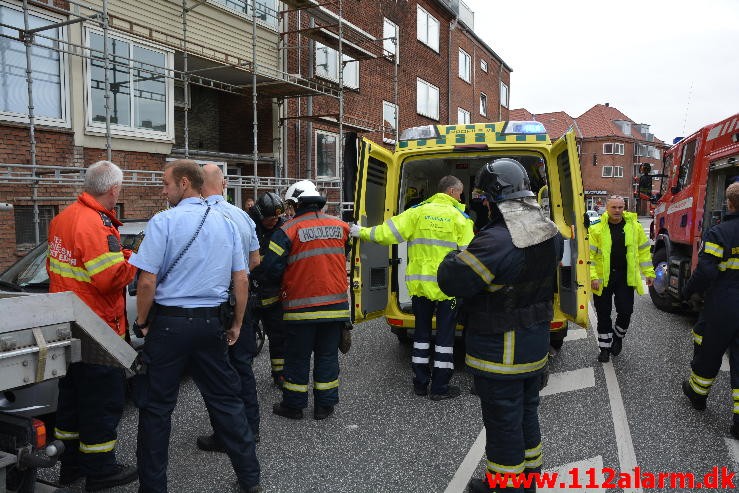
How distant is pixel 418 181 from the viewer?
7.16m

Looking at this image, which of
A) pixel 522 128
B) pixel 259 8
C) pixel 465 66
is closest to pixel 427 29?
pixel 465 66

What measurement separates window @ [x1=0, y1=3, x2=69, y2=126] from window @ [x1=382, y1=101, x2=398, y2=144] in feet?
37.2

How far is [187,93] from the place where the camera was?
11.4 m

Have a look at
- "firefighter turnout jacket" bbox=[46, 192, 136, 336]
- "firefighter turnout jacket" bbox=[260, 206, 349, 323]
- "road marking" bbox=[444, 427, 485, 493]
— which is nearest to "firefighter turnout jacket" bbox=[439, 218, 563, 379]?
"road marking" bbox=[444, 427, 485, 493]

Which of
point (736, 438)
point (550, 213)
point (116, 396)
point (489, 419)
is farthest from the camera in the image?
→ point (550, 213)

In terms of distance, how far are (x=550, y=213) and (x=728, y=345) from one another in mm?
2005

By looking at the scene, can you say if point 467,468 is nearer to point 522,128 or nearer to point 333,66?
point 522,128

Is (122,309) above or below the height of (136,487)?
above

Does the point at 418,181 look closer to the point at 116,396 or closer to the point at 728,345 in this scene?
the point at 728,345

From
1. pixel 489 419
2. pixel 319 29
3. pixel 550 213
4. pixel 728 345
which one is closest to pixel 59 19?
pixel 319 29

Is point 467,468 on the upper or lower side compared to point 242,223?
lower

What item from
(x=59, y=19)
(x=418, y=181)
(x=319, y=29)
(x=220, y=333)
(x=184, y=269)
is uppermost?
(x=319, y=29)

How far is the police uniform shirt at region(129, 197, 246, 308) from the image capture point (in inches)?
117

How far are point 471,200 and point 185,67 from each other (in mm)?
7580
